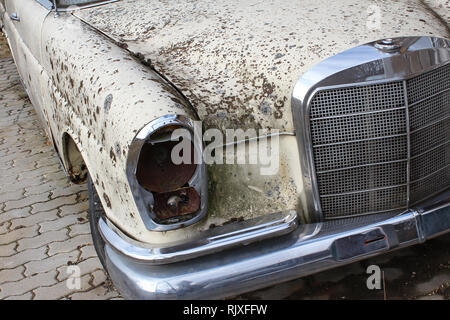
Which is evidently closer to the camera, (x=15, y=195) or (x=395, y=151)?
(x=395, y=151)

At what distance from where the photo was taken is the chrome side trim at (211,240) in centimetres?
192

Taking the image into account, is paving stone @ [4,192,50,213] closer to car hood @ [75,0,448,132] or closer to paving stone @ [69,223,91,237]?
paving stone @ [69,223,91,237]

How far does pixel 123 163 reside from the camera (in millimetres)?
1943

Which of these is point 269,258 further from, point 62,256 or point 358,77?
point 62,256

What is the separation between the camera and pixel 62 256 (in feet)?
10.0

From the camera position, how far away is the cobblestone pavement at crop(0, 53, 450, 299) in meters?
2.54

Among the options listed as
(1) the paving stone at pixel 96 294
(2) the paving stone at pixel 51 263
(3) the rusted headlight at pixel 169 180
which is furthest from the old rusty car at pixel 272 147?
(2) the paving stone at pixel 51 263

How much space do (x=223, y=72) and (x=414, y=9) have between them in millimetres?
982

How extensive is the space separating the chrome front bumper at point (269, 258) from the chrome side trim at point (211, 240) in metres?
0.01

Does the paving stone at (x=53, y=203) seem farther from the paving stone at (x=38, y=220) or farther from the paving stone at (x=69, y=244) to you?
the paving stone at (x=69, y=244)

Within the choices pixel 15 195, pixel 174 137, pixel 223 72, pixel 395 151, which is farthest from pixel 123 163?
pixel 15 195

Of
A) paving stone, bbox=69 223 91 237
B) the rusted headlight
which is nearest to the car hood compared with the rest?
the rusted headlight

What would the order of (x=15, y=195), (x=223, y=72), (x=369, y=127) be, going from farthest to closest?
1. (x=15, y=195)
2. (x=223, y=72)
3. (x=369, y=127)
